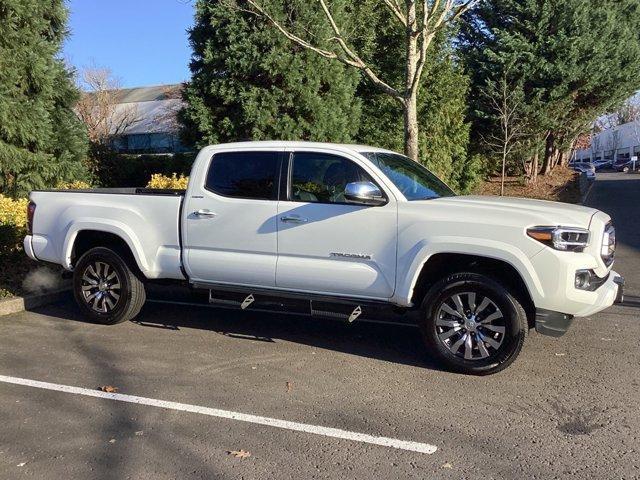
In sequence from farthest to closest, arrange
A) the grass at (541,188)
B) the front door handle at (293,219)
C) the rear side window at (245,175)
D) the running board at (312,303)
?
the grass at (541,188) → the rear side window at (245,175) → the front door handle at (293,219) → the running board at (312,303)

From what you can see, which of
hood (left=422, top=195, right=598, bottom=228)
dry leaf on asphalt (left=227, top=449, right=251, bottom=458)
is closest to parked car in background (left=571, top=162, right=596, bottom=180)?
hood (left=422, top=195, right=598, bottom=228)

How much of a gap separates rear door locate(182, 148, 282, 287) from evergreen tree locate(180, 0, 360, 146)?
6480 millimetres

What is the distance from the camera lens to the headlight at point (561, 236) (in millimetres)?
4824

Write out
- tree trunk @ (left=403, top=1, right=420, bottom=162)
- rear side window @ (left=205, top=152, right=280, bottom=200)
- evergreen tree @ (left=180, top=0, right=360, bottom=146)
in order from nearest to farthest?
1. rear side window @ (left=205, top=152, right=280, bottom=200)
2. tree trunk @ (left=403, top=1, right=420, bottom=162)
3. evergreen tree @ (left=180, top=0, right=360, bottom=146)

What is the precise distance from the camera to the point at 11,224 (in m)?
8.48

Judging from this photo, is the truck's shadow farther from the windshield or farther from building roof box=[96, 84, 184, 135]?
building roof box=[96, 84, 184, 135]

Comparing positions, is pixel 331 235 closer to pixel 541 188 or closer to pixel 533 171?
pixel 541 188

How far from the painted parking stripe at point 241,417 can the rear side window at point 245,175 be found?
2.16 metres

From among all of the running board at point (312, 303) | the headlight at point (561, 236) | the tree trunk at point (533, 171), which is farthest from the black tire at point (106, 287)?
the tree trunk at point (533, 171)

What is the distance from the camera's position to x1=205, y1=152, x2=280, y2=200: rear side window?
5907 mm

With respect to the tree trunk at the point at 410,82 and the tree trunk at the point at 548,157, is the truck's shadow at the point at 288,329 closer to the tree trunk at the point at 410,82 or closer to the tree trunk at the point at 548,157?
the tree trunk at the point at 410,82

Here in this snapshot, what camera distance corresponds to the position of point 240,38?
40.8ft

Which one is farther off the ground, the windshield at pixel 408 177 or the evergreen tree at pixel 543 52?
the evergreen tree at pixel 543 52

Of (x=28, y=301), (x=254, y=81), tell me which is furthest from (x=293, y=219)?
(x=254, y=81)
